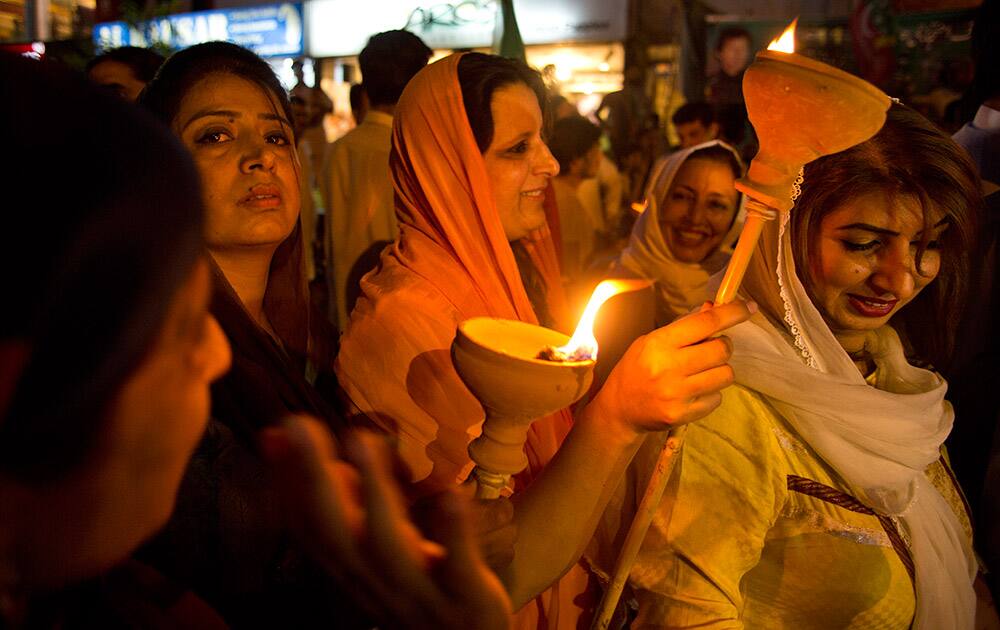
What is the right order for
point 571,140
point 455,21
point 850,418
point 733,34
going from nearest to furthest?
point 850,418, point 571,140, point 733,34, point 455,21

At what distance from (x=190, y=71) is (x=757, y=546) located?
1619 millimetres

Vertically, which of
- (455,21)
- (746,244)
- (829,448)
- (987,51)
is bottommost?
(829,448)

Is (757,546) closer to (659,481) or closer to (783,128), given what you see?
(659,481)

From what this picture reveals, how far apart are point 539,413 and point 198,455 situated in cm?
54

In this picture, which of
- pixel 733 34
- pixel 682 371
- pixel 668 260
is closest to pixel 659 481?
pixel 682 371

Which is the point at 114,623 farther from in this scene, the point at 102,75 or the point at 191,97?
the point at 102,75

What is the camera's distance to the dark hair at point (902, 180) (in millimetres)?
1509

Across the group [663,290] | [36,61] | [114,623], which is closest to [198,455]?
[114,623]

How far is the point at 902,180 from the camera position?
151 centimetres

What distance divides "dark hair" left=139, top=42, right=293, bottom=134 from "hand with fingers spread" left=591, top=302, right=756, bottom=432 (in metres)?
1.19

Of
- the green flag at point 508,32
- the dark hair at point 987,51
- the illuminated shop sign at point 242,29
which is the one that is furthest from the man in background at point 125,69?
the illuminated shop sign at point 242,29

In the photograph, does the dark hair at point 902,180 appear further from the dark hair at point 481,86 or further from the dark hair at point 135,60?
the dark hair at point 135,60

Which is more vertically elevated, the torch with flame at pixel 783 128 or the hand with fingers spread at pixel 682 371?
the torch with flame at pixel 783 128

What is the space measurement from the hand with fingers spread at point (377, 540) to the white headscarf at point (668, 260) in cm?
289
